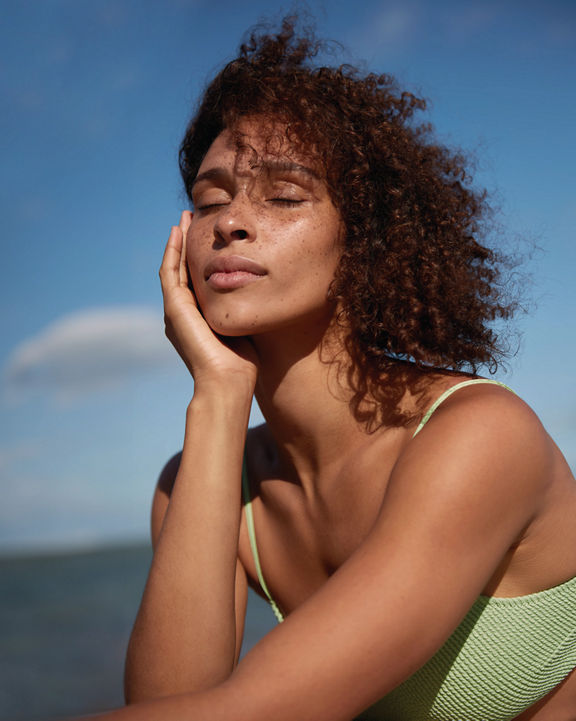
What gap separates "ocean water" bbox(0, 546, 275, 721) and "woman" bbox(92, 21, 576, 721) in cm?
67

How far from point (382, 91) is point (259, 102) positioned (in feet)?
2.02

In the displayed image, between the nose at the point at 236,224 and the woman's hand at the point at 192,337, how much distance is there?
383mm

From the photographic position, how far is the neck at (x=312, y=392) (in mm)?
2611

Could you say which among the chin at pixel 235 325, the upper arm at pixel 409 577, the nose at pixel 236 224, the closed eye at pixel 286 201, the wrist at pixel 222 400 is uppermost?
the closed eye at pixel 286 201

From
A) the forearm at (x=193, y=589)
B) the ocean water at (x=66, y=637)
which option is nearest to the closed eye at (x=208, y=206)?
the forearm at (x=193, y=589)

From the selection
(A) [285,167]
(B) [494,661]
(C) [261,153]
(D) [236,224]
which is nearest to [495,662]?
(B) [494,661]

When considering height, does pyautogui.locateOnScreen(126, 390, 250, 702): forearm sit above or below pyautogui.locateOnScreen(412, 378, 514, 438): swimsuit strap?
below

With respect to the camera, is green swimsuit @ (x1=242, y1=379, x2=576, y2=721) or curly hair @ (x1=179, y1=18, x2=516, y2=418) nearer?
green swimsuit @ (x1=242, y1=379, x2=576, y2=721)

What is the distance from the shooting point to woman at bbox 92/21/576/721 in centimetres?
165

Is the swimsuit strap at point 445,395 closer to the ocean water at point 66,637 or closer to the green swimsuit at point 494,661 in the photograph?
the green swimsuit at point 494,661

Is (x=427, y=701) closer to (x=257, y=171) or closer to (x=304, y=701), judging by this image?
(x=304, y=701)

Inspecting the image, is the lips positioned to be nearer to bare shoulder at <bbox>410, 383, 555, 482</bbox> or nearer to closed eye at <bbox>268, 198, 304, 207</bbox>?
closed eye at <bbox>268, 198, 304, 207</bbox>

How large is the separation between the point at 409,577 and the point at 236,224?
4.62ft

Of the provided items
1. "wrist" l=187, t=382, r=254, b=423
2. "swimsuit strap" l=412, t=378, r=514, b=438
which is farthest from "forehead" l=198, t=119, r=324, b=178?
"swimsuit strap" l=412, t=378, r=514, b=438
